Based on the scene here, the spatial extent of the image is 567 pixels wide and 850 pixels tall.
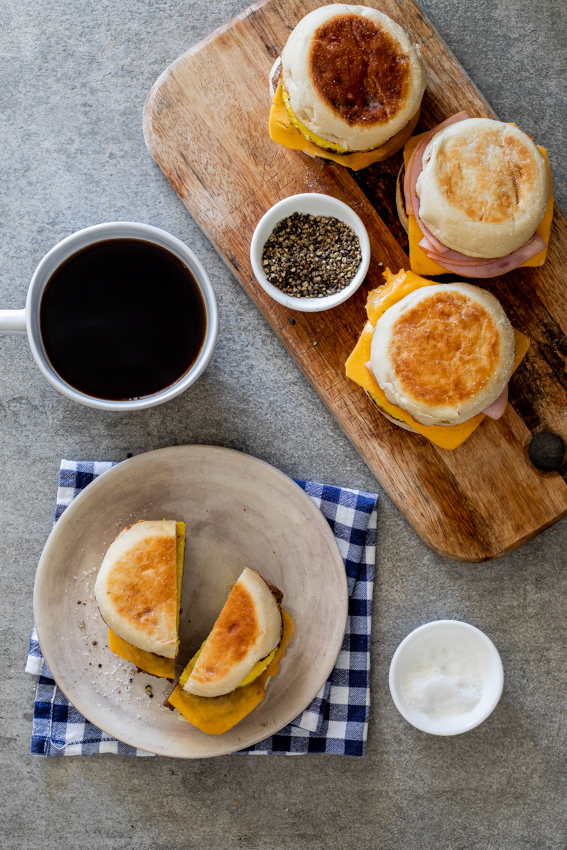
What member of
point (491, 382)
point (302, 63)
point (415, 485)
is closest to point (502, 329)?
point (491, 382)

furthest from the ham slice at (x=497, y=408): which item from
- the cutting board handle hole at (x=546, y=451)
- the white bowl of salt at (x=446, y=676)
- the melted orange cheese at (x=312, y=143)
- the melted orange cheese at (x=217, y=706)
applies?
the melted orange cheese at (x=217, y=706)

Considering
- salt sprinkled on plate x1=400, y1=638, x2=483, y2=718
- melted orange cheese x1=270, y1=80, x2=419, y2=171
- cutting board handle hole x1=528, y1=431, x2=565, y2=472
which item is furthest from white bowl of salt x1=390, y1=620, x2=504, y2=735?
melted orange cheese x1=270, y1=80, x2=419, y2=171

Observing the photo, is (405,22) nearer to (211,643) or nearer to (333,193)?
(333,193)

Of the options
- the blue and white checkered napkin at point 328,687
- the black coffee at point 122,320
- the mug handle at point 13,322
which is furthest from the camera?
the blue and white checkered napkin at point 328,687

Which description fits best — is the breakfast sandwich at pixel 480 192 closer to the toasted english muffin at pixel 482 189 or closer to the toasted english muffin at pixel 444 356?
the toasted english muffin at pixel 482 189

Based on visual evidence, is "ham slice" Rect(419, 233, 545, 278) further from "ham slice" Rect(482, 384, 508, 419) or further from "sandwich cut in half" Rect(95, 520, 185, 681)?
"sandwich cut in half" Rect(95, 520, 185, 681)

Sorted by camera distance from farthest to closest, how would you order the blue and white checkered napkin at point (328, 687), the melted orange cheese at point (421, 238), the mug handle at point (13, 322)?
1. the blue and white checkered napkin at point (328, 687)
2. the melted orange cheese at point (421, 238)
3. the mug handle at point (13, 322)
